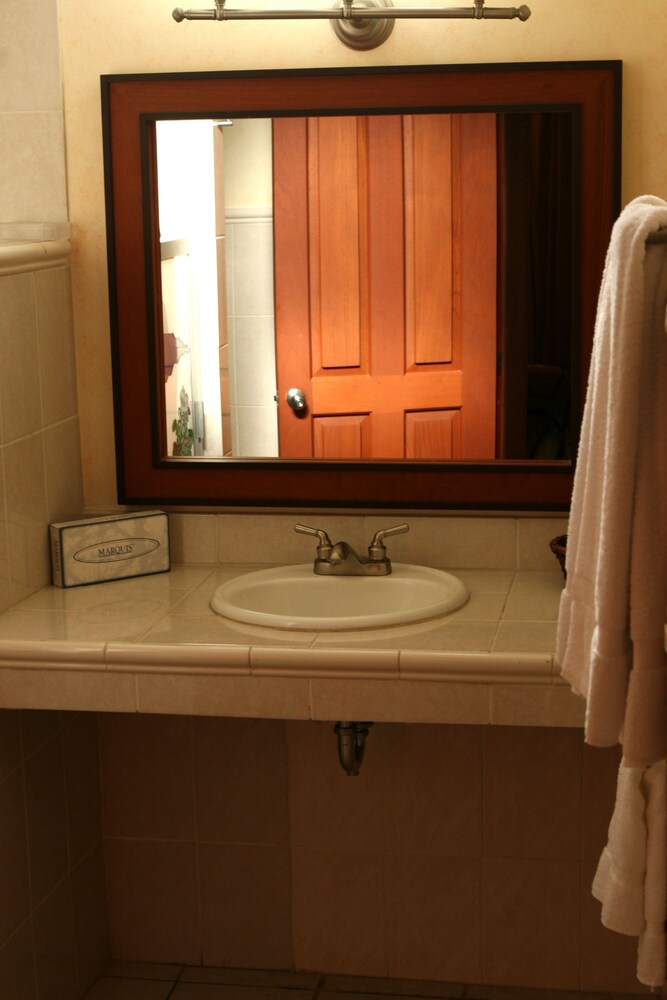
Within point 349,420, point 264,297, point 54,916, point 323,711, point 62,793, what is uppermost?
→ point 264,297

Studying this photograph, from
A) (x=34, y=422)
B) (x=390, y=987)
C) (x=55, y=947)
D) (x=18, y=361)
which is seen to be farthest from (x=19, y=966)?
(x=18, y=361)

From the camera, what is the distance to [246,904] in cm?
259

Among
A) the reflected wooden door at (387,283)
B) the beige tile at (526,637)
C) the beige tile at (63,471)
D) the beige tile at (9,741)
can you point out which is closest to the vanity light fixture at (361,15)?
the reflected wooden door at (387,283)

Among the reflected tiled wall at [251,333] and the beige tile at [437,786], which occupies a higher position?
the reflected tiled wall at [251,333]

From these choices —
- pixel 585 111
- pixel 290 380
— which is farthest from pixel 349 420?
pixel 585 111

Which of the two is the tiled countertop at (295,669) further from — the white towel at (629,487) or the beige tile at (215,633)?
the white towel at (629,487)

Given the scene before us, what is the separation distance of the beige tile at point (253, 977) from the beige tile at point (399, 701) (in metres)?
0.86

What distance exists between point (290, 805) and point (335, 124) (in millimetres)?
1313

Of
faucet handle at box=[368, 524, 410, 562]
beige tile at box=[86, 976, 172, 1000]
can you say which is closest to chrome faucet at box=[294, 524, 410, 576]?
faucet handle at box=[368, 524, 410, 562]

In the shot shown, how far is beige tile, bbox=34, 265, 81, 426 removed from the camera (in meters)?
A: 2.34

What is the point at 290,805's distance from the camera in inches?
100

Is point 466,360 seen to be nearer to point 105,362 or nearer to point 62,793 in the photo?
point 105,362

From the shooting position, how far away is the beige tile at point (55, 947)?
233 cm

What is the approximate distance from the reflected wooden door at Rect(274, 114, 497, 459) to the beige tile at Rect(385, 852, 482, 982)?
2.68 ft
